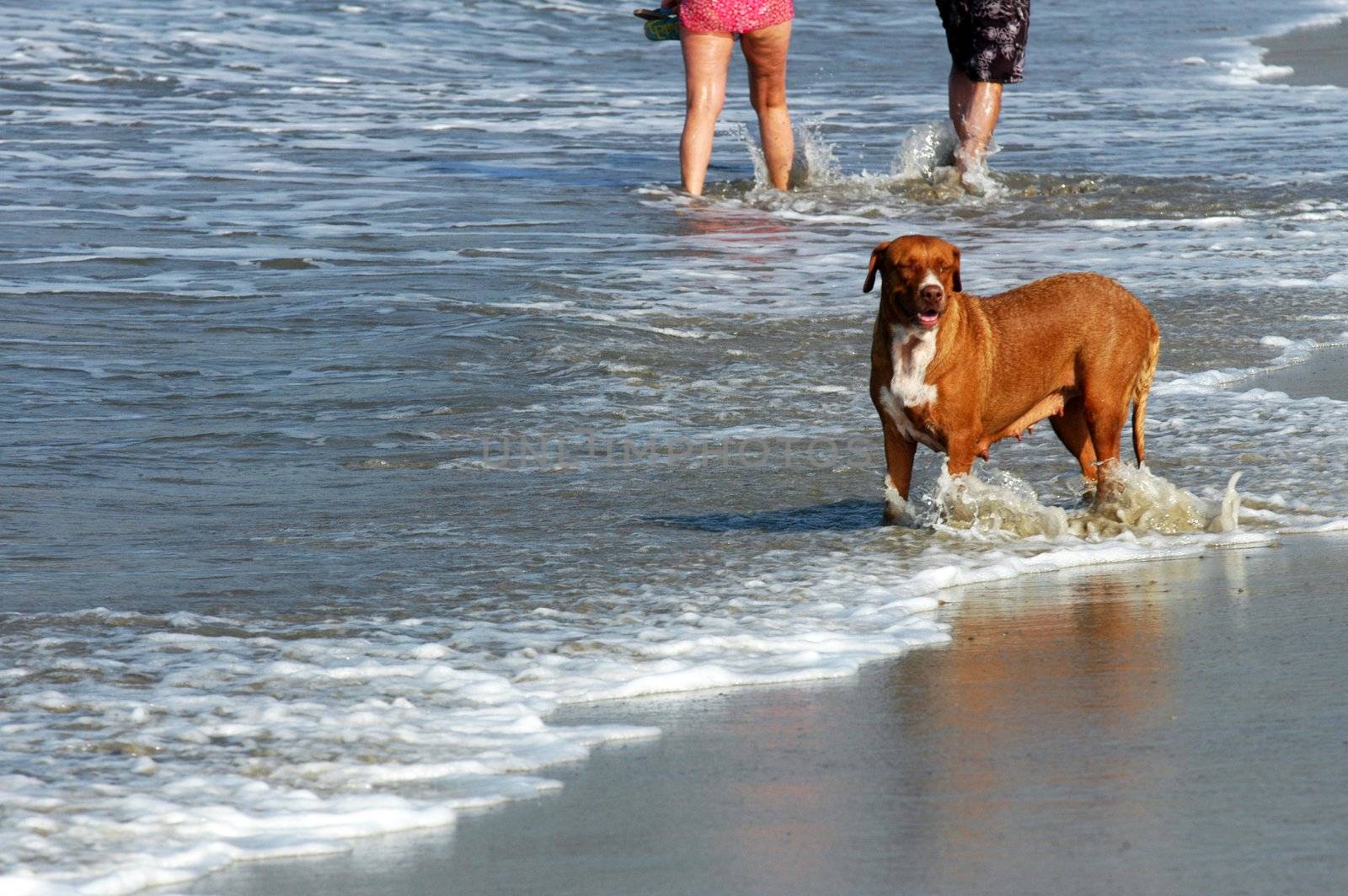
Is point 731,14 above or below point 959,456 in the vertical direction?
above

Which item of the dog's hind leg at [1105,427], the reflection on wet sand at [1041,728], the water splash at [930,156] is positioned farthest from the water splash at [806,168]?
the reflection on wet sand at [1041,728]

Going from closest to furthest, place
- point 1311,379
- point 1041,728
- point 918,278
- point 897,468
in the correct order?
point 1041,728
point 918,278
point 897,468
point 1311,379

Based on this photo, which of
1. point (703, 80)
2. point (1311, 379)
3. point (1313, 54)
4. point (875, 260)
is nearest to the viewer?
point (875, 260)

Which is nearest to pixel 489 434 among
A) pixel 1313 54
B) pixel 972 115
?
pixel 972 115

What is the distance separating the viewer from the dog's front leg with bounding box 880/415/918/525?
560 cm

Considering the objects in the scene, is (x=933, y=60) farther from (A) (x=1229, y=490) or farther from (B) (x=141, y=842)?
(B) (x=141, y=842)

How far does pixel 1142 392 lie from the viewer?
599 cm

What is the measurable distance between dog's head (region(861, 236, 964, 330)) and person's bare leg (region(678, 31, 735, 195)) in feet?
22.1

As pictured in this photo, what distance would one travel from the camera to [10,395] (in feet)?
24.2

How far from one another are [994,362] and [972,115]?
303 inches

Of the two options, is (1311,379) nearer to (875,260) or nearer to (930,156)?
(875,260)

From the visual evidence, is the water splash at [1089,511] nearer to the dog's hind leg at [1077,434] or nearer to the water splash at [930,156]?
the dog's hind leg at [1077,434]

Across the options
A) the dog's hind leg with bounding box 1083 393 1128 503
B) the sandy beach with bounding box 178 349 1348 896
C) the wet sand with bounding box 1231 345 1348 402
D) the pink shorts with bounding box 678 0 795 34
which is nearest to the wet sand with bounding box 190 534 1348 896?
the sandy beach with bounding box 178 349 1348 896

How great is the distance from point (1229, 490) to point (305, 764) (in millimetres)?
3158
